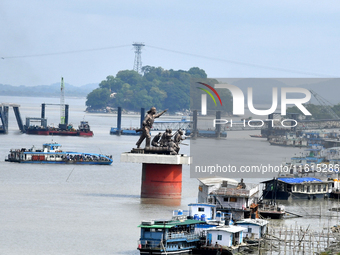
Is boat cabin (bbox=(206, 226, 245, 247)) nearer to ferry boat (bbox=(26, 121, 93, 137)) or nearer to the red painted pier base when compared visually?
the red painted pier base

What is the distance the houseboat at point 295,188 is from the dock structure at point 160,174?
6.48 meters

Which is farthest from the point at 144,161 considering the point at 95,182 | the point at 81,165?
the point at 81,165

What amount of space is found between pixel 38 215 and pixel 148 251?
9810 millimetres

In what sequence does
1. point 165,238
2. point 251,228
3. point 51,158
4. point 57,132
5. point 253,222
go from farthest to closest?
point 57,132
point 51,158
point 253,222
point 251,228
point 165,238

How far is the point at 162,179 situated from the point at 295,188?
1032cm

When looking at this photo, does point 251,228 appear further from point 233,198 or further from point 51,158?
point 51,158

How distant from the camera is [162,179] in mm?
44094

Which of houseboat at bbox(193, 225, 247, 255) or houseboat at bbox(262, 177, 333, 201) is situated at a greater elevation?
houseboat at bbox(262, 177, 333, 201)

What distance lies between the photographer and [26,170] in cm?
6056

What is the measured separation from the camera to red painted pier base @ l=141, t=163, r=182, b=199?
4397 cm

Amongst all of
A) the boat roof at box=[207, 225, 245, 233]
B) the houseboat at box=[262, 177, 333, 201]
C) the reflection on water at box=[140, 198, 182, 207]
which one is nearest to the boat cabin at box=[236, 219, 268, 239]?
the boat roof at box=[207, 225, 245, 233]

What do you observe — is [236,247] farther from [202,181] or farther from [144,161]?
[144,161]

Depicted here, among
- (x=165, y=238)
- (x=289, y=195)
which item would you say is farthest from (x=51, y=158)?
(x=165, y=238)

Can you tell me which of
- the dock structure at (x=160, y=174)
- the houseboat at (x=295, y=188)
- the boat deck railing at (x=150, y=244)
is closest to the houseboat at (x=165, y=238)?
the boat deck railing at (x=150, y=244)
